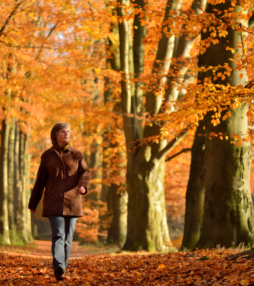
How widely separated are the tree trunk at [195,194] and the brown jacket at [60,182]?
16.1ft

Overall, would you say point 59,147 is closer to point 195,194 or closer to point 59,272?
point 59,272

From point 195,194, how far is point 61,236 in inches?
215

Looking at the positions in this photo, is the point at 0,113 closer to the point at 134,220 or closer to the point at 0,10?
the point at 0,10

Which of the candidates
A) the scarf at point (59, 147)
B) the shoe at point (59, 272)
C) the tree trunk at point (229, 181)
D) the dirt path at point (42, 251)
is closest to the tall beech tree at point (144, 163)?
the dirt path at point (42, 251)

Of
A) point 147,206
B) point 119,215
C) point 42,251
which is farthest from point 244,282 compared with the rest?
point 42,251

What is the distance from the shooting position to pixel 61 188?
17.5 ft

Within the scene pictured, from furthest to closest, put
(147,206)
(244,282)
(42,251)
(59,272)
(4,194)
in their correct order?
(42,251), (4,194), (147,206), (59,272), (244,282)

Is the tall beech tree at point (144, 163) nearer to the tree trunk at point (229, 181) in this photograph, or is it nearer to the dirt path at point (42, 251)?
the dirt path at point (42, 251)

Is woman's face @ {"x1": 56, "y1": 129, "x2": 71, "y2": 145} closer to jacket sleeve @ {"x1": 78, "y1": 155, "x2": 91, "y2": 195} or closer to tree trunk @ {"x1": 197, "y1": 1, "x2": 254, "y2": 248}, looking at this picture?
jacket sleeve @ {"x1": 78, "y1": 155, "x2": 91, "y2": 195}

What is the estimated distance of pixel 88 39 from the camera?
14969mm

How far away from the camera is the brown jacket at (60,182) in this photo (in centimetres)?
527

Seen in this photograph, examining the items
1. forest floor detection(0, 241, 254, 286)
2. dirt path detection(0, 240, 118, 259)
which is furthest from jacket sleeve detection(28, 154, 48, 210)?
dirt path detection(0, 240, 118, 259)

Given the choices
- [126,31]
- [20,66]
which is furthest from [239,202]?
[20,66]

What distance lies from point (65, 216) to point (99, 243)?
646 inches
